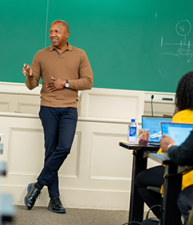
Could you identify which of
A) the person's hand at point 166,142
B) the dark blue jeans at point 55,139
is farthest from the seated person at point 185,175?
the dark blue jeans at point 55,139

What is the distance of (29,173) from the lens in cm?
324

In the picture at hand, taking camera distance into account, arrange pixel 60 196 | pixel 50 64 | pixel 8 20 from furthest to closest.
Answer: pixel 8 20 → pixel 60 196 → pixel 50 64

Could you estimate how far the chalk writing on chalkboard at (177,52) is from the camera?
4996 millimetres

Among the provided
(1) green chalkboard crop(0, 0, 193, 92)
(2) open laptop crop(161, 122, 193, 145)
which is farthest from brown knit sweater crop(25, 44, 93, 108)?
(1) green chalkboard crop(0, 0, 193, 92)

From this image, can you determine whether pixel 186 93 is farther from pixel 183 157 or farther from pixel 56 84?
pixel 56 84

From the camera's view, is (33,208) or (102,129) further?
(102,129)

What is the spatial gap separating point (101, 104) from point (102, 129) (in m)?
0.26

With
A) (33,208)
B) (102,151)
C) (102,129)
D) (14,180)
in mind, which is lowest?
(33,208)

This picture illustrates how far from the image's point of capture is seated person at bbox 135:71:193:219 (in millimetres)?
1948

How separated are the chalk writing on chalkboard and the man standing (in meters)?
2.33

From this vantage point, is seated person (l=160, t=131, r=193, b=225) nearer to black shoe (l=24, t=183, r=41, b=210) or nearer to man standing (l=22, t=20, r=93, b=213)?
man standing (l=22, t=20, r=93, b=213)

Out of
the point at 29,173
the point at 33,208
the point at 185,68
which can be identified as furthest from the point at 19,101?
the point at 185,68

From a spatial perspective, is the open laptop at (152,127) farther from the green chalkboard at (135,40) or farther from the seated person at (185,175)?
the green chalkboard at (135,40)

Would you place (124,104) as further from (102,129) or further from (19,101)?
(19,101)
